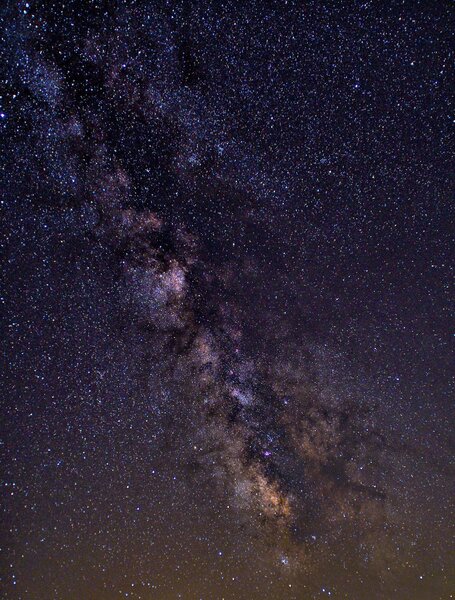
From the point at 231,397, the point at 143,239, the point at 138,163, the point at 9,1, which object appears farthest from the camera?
the point at 231,397

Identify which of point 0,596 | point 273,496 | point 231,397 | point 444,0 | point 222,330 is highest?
point 444,0

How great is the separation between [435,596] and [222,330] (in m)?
6.36

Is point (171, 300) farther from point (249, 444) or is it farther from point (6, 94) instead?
point (6, 94)

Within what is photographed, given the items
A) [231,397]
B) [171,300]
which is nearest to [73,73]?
[171,300]

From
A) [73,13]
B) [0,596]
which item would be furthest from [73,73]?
[0,596]

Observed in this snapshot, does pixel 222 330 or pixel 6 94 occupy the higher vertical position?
pixel 222 330

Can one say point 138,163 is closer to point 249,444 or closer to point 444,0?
point 444,0

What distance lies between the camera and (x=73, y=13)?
3842mm

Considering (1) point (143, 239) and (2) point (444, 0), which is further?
(1) point (143, 239)

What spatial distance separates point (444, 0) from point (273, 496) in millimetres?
6632

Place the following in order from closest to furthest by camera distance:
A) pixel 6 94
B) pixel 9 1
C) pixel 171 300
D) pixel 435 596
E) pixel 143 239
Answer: pixel 9 1, pixel 6 94, pixel 143 239, pixel 171 300, pixel 435 596

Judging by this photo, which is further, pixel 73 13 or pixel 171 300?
pixel 171 300

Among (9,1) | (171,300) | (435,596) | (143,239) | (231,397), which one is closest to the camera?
(9,1)

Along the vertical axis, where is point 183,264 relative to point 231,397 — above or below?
above
